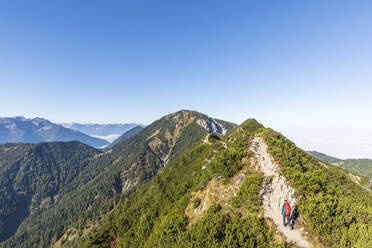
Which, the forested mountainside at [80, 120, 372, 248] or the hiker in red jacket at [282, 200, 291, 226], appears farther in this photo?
the hiker in red jacket at [282, 200, 291, 226]

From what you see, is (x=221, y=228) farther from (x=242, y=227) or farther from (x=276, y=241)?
(x=276, y=241)

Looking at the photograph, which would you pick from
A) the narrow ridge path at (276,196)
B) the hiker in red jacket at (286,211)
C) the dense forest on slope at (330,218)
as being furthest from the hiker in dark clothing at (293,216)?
the dense forest on slope at (330,218)

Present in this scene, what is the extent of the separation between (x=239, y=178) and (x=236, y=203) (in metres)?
7.22

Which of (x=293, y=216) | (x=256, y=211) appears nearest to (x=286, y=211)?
(x=293, y=216)

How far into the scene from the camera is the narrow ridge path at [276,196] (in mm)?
25781

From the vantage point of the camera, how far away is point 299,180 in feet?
105

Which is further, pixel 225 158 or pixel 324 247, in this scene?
pixel 225 158

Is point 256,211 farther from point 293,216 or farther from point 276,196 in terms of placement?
point 293,216

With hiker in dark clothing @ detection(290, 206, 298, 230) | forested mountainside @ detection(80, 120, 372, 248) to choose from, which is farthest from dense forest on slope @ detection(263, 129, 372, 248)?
hiker in dark clothing @ detection(290, 206, 298, 230)

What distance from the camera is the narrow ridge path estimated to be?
1015 inches

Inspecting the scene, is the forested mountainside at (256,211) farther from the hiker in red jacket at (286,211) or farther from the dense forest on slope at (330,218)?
the hiker in red jacket at (286,211)

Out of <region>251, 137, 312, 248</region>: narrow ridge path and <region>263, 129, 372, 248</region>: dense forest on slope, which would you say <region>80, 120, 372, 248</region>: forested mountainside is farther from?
<region>251, 137, 312, 248</region>: narrow ridge path

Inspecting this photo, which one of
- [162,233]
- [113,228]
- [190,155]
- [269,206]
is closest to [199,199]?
[162,233]

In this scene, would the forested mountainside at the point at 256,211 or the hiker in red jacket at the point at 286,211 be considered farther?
the hiker in red jacket at the point at 286,211
